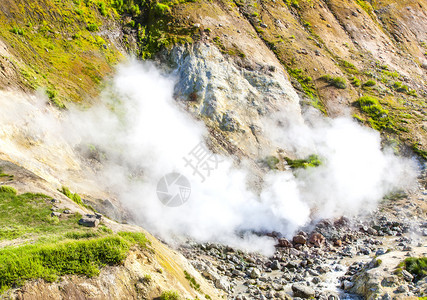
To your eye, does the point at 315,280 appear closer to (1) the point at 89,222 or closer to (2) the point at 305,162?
(1) the point at 89,222

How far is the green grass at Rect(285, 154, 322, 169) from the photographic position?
80.5 ft

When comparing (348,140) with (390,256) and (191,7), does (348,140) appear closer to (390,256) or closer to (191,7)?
(390,256)

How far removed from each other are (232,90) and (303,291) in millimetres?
18454

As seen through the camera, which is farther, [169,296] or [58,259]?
[169,296]

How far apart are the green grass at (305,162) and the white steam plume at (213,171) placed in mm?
468

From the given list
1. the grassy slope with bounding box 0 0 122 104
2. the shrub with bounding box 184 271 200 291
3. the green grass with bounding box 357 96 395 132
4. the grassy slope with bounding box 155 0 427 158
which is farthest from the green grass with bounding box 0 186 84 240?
the green grass with bounding box 357 96 395 132

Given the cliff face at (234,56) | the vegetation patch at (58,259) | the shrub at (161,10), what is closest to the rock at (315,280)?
the vegetation patch at (58,259)

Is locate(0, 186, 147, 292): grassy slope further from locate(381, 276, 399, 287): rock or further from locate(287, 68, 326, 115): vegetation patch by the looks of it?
locate(287, 68, 326, 115): vegetation patch

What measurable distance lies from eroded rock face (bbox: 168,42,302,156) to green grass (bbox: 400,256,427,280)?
13220mm

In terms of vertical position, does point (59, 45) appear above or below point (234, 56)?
below

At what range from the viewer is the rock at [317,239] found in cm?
1847

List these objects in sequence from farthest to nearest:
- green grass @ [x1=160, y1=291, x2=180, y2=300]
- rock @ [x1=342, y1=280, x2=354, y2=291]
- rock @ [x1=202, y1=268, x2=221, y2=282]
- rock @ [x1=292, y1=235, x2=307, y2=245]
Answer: rock @ [x1=292, y1=235, x2=307, y2=245] < rock @ [x1=342, y1=280, x2=354, y2=291] < rock @ [x1=202, y1=268, x2=221, y2=282] < green grass @ [x1=160, y1=291, x2=180, y2=300]

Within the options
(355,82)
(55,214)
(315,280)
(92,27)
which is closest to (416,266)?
(315,280)

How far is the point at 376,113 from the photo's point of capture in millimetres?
30062
